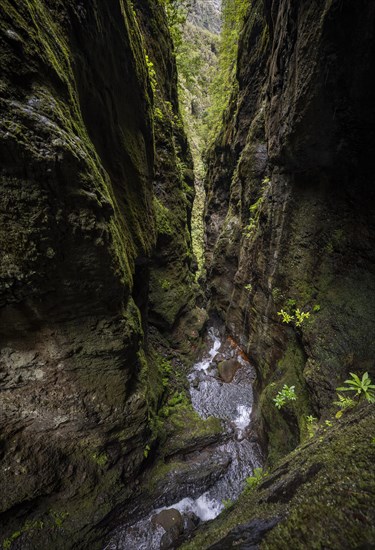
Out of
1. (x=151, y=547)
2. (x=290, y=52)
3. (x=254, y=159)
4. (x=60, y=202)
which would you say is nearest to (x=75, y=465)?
(x=151, y=547)

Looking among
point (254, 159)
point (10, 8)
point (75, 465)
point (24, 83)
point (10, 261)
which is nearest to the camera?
point (10, 8)

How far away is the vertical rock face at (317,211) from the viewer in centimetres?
390

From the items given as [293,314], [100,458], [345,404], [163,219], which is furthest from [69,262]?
[163,219]

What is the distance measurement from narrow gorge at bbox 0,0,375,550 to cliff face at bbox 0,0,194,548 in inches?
0.9

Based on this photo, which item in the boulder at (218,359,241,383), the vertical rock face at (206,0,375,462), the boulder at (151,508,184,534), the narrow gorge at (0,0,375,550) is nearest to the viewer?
the narrow gorge at (0,0,375,550)

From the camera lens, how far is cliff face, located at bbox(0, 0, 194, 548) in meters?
2.15

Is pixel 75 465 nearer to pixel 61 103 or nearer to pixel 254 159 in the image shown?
pixel 61 103

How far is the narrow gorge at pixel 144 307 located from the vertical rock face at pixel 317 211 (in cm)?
4

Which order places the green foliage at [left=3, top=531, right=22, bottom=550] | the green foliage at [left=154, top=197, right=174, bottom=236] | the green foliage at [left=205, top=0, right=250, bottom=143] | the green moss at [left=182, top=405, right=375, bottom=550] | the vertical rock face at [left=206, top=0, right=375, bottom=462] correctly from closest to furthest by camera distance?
1. the green moss at [left=182, top=405, right=375, bottom=550]
2. the green foliage at [left=3, top=531, right=22, bottom=550]
3. the vertical rock face at [left=206, top=0, right=375, bottom=462]
4. the green foliage at [left=154, top=197, right=174, bottom=236]
5. the green foliage at [left=205, top=0, right=250, bottom=143]

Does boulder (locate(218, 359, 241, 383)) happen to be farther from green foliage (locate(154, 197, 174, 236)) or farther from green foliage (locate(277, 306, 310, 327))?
green foliage (locate(154, 197, 174, 236))

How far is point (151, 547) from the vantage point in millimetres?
4348

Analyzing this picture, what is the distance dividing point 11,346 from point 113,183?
3.12 meters

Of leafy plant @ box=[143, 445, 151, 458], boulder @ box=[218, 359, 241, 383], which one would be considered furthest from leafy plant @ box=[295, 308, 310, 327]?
boulder @ box=[218, 359, 241, 383]

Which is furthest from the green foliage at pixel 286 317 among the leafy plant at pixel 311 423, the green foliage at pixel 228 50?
the green foliage at pixel 228 50
